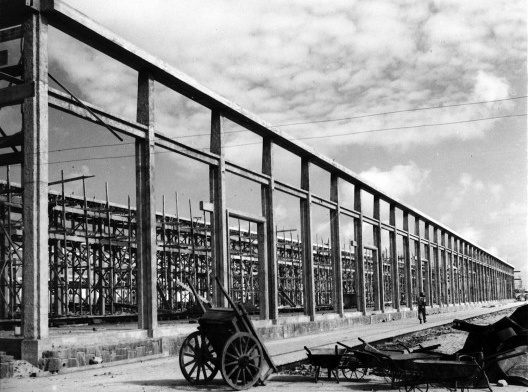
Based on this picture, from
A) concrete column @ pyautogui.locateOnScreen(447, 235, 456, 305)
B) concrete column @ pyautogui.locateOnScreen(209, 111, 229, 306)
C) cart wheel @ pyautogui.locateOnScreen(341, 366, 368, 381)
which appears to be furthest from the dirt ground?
concrete column @ pyautogui.locateOnScreen(447, 235, 456, 305)

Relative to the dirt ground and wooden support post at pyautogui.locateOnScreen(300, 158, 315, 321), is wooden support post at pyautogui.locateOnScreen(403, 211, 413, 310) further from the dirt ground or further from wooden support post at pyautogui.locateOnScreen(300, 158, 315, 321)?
the dirt ground

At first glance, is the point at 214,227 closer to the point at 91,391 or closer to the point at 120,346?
the point at 120,346

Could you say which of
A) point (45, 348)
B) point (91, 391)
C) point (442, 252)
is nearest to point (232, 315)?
point (91, 391)

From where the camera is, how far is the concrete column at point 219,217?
1877 cm

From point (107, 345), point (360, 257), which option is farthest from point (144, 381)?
point (360, 257)

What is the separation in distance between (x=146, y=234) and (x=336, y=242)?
1469 centimetres

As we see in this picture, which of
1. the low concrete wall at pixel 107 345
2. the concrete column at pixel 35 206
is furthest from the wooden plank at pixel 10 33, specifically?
the low concrete wall at pixel 107 345

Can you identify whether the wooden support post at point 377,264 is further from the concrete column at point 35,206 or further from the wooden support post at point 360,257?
the concrete column at point 35,206

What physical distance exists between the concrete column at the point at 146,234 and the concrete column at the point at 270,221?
7313 mm

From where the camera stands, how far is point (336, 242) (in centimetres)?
2856

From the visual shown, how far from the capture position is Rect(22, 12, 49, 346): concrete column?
11.7 meters

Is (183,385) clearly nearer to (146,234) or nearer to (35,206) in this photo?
(35,206)

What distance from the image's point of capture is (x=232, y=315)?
9.87 meters

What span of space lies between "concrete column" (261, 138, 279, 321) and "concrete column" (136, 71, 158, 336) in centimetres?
731
